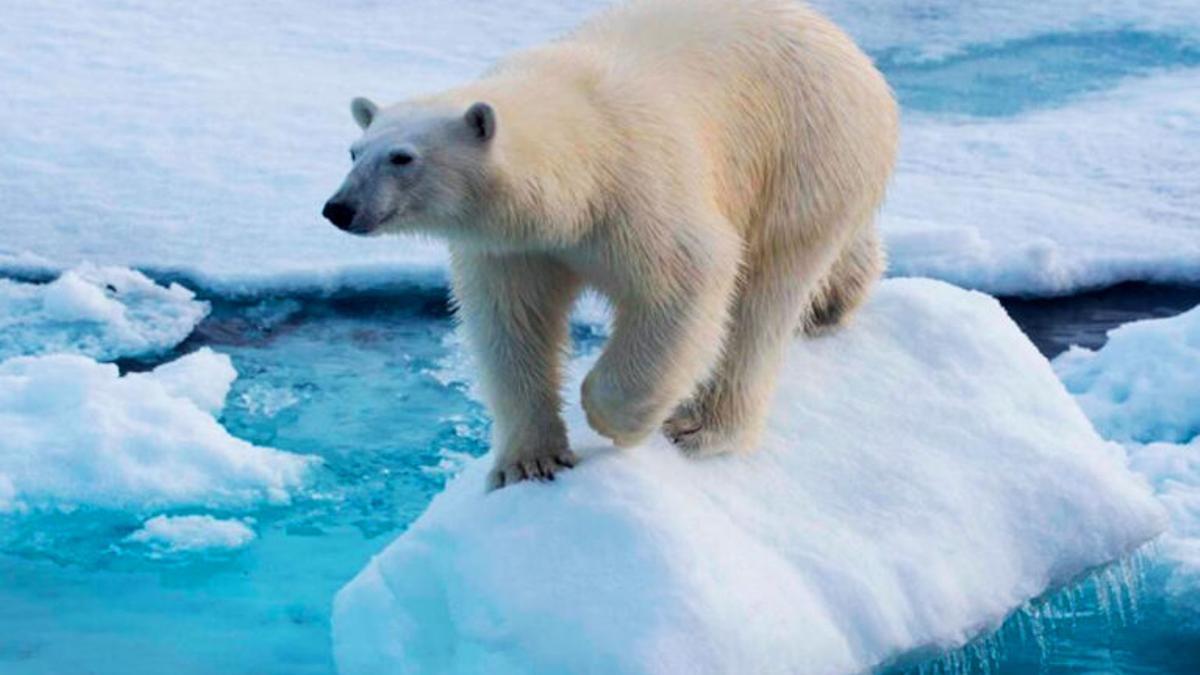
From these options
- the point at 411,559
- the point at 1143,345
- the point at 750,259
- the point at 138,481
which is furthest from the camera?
the point at 1143,345

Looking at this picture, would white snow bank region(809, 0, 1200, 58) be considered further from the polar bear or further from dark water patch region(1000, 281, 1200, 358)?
the polar bear

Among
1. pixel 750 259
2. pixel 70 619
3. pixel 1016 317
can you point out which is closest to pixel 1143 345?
pixel 1016 317

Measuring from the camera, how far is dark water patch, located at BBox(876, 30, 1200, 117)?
9180 millimetres

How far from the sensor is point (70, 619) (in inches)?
185

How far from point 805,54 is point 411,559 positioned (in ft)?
4.26

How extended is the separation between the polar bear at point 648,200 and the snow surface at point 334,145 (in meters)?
2.70

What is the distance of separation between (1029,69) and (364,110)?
6678mm

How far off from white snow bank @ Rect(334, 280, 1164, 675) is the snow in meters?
0.92

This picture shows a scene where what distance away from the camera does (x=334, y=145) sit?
8133 mm

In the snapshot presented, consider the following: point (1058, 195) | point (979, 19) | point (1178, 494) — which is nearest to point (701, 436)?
point (1178, 494)

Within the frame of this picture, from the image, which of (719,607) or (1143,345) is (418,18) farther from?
(719,607)

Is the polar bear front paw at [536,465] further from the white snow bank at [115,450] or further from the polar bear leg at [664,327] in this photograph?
the white snow bank at [115,450]

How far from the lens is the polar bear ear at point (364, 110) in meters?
3.57

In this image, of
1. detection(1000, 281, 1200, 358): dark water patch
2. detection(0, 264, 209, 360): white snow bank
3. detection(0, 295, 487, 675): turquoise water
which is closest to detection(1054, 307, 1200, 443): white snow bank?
detection(1000, 281, 1200, 358): dark water patch
